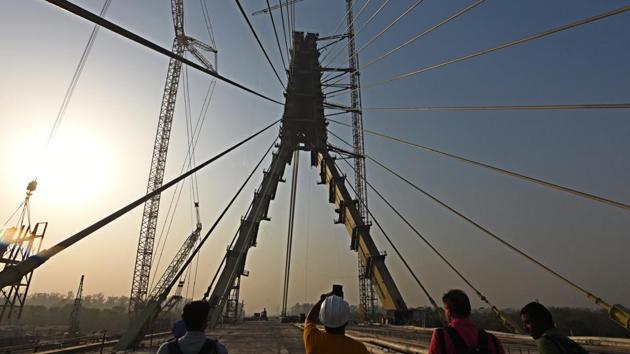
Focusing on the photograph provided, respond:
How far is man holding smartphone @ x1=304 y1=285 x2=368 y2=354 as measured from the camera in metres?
3.13

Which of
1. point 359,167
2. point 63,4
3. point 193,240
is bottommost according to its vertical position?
point 63,4

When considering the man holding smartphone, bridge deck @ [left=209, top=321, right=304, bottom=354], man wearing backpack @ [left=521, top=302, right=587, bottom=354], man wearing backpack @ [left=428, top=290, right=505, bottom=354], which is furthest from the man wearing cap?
bridge deck @ [left=209, top=321, right=304, bottom=354]

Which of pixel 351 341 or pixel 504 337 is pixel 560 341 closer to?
pixel 351 341

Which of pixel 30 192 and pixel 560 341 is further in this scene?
pixel 30 192

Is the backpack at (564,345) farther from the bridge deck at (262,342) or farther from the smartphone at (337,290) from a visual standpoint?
the bridge deck at (262,342)

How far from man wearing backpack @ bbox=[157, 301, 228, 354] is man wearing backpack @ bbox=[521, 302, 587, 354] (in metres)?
2.78

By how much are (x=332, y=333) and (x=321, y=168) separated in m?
28.8

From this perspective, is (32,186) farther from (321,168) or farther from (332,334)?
(332,334)

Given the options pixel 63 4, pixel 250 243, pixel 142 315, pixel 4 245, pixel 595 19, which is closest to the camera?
pixel 63 4

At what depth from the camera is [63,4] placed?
445cm

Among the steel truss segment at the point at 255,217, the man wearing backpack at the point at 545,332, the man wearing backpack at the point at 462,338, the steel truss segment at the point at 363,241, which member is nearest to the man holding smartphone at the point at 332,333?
the man wearing backpack at the point at 462,338

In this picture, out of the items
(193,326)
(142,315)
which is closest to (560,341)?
(193,326)

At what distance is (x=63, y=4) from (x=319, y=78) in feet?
88.4

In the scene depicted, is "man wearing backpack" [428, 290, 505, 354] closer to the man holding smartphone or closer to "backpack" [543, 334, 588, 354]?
"backpack" [543, 334, 588, 354]
